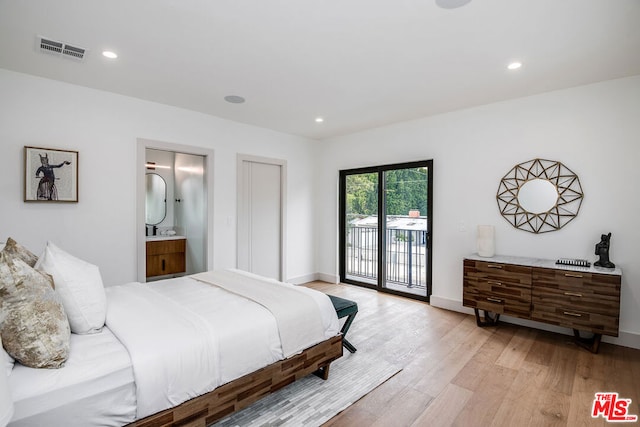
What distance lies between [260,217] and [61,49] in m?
3.10

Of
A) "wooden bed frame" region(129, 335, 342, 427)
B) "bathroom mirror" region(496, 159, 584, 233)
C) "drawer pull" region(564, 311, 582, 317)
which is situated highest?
"bathroom mirror" region(496, 159, 584, 233)

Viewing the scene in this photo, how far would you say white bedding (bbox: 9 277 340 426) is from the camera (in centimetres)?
128

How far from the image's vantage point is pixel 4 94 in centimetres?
285

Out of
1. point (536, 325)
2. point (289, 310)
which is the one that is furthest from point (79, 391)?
point (536, 325)

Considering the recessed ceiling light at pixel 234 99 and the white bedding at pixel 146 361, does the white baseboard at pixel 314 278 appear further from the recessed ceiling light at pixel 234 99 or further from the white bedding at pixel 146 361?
the white bedding at pixel 146 361

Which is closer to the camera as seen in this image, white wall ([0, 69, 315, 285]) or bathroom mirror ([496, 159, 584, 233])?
white wall ([0, 69, 315, 285])

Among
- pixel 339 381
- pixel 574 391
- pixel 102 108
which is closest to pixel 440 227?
pixel 574 391

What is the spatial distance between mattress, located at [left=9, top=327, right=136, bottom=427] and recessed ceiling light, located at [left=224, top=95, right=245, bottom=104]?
2.85 meters

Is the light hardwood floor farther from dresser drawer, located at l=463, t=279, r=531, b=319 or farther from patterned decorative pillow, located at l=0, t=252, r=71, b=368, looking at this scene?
patterned decorative pillow, located at l=0, t=252, r=71, b=368

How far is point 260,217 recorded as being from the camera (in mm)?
5004

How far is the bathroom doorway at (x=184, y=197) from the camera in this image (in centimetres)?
367

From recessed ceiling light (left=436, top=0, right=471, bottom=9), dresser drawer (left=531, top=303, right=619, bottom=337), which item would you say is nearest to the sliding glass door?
dresser drawer (left=531, top=303, right=619, bottom=337)

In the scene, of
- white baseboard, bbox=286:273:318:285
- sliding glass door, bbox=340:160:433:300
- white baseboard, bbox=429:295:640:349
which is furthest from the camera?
white baseboard, bbox=286:273:318:285

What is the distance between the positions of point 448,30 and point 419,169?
2454 millimetres
